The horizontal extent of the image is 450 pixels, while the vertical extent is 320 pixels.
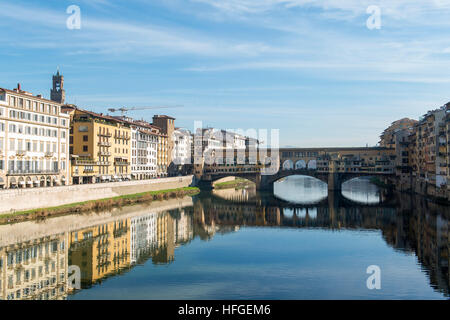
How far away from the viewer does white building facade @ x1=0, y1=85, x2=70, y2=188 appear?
49.0 m

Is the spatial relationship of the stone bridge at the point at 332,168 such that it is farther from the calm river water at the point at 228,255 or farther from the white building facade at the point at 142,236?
the white building facade at the point at 142,236

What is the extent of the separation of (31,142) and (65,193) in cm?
760

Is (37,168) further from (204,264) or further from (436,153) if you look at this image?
(436,153)

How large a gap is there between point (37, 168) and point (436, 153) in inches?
2167

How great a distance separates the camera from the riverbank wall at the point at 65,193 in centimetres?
4334

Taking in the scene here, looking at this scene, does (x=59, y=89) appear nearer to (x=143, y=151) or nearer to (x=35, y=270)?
(x=143, y=151)

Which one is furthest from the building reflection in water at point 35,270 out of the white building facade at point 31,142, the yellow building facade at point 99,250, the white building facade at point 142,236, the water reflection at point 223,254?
the white building facade at point 31,142

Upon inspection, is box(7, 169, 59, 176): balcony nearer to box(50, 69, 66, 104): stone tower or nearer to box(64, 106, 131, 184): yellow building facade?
box(64, 106, 131, 184): yellow building facade

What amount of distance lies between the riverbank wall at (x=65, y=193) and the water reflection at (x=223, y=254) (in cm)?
327

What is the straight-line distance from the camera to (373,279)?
26406 mm

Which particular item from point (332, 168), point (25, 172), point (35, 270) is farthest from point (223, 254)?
point (332, 168)

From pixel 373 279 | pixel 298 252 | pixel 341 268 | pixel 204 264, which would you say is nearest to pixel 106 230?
pixel 204 264

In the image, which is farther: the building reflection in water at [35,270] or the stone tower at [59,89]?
the stone tower at [59,89]

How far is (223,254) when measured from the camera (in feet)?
112
